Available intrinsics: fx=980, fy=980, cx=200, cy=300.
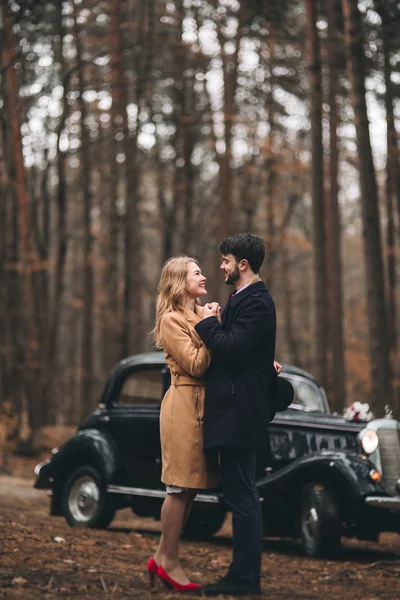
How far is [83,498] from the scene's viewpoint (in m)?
10.5

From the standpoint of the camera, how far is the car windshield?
10070 millimetres

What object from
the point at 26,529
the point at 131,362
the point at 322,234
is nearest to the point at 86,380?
the point at 322,234

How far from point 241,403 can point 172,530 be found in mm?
946

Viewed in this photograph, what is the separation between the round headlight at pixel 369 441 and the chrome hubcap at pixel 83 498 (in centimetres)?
296

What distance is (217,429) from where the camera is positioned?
5930 millimetres

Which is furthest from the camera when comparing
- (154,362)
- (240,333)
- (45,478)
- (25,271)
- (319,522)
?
(25,271)

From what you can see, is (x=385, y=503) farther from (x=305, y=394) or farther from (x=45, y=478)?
(x=45, y=478)

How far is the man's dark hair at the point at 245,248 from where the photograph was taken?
6.16 metres

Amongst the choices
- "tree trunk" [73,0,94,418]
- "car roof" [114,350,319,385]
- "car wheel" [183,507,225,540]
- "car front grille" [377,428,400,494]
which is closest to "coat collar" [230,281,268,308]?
"car front grille" [377,428,400,494]

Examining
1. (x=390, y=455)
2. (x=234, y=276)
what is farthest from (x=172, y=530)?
(x=390, y=455)

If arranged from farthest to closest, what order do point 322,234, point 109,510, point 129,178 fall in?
point 129,178 < point 322,234 < point 109,510

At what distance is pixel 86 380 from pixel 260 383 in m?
18.8

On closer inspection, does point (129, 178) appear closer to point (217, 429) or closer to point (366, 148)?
point (366, 148)

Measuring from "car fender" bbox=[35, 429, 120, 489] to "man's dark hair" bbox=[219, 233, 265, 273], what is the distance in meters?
4.63
